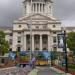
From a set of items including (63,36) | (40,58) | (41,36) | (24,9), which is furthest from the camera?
(24,9)

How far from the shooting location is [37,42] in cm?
14462

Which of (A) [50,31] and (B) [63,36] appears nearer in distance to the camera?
(B) [63,36]

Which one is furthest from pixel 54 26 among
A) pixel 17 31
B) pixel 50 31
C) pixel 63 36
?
pixel 63 36

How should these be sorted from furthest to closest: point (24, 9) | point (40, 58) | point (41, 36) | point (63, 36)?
1. point (24, 9)
2. point (41, 36)
3. point (40, 58)
4. point (63, 36)

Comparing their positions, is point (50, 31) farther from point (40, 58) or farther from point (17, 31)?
point (40, 58)

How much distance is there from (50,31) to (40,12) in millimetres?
9095

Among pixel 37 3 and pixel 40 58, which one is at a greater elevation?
pixel 37 3

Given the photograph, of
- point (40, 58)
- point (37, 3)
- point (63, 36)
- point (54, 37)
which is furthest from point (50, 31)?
point (63, 36)

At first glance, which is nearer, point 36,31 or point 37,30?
point 37,30

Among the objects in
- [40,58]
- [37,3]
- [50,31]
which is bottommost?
[40,58]

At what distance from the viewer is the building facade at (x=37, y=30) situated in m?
142

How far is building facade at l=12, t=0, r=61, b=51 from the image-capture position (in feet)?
468

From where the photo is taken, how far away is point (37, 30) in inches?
5600

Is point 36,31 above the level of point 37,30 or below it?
below
